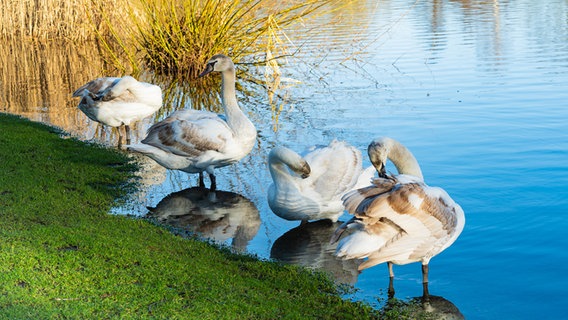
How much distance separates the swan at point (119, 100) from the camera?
1302 cm

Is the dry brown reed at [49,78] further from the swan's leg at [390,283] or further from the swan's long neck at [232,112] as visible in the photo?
the swan's leg at [390,283]

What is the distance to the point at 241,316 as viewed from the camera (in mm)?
5867

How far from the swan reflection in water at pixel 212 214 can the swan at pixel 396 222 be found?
2298 mm

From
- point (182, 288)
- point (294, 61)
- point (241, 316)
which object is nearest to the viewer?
point (241, 316)

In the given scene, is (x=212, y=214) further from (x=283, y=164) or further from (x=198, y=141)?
(x=283, y=164)

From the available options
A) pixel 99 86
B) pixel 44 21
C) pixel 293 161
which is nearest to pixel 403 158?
pixel 293 161

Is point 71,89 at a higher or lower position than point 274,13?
lower

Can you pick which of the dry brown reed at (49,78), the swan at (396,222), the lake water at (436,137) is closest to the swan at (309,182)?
the lake water at (436,137)

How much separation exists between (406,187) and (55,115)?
12220mm

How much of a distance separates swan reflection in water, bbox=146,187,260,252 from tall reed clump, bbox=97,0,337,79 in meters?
9.46

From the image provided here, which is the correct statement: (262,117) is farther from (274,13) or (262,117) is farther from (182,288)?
(182,288)

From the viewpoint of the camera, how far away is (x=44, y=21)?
3012 cm

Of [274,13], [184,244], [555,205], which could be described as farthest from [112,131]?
[555,205]

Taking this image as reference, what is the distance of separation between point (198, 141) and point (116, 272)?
4216 millimetres
